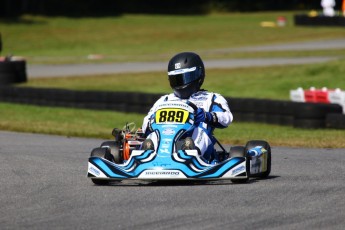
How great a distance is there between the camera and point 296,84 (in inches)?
956

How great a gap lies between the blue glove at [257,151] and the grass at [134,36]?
81.8 ft

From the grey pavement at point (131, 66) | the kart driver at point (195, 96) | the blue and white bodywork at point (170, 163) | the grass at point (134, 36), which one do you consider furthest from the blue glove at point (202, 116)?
the grass at point (134, 36)

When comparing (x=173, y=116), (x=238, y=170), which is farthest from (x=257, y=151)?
(x=173, y=116)

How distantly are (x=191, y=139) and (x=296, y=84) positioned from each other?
1515 cm

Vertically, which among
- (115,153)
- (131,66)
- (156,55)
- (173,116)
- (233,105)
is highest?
(173,116)

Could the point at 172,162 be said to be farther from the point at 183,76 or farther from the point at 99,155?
the point at 183,76

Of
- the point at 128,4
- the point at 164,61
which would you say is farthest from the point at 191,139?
the point at 128,4

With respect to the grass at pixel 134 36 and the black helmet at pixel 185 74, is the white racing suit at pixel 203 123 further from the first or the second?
the grass at pixel 134 36

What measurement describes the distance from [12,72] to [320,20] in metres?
23.2

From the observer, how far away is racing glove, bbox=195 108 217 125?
32.2 ft

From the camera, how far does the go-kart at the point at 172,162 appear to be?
361 inches

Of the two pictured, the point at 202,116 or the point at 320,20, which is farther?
the point at 320,20

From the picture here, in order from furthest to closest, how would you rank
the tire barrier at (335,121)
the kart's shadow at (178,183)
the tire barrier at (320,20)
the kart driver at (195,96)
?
1. the tire barrier at (320,20)
2. the tire barrier at (335,121)
3. the kart driver at (195,96)
4. the kart's shadow at (178,183)

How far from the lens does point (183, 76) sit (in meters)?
10.1
